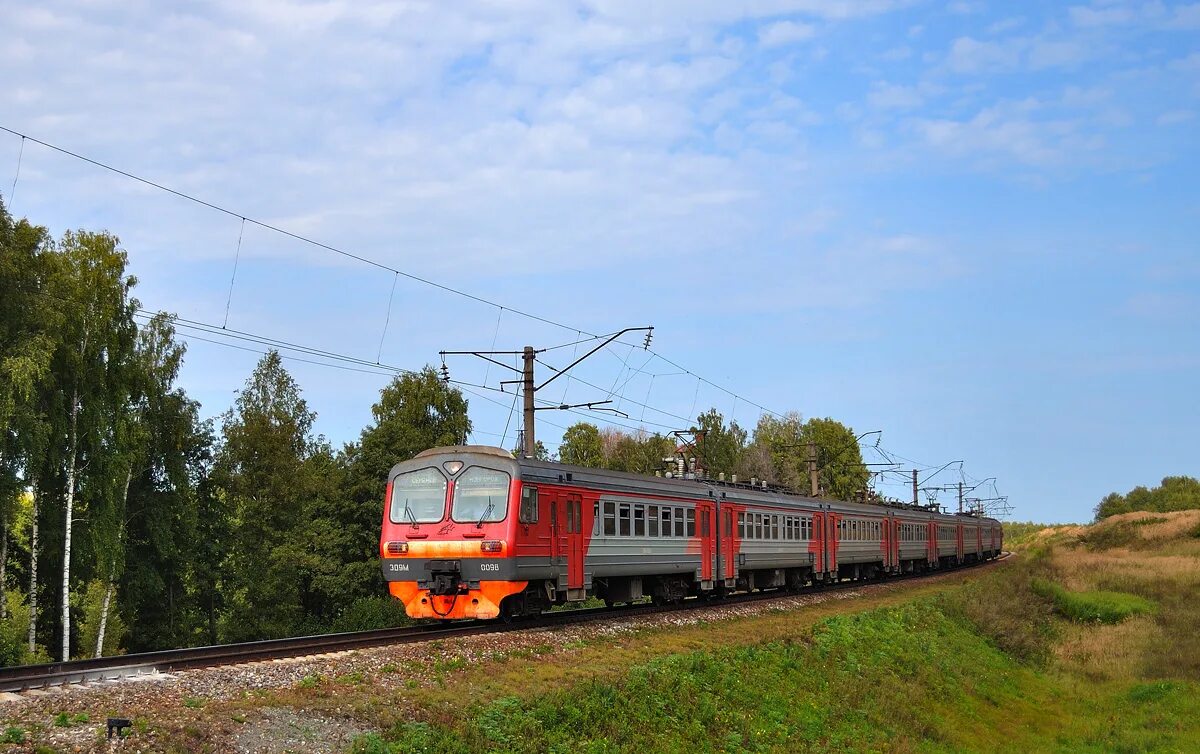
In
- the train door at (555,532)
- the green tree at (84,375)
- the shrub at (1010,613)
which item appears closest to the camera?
the train door at (555,532)

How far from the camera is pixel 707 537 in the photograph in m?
29.7

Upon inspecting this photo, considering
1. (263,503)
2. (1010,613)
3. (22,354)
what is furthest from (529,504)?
(263,503)

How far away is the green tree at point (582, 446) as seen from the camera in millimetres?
100875

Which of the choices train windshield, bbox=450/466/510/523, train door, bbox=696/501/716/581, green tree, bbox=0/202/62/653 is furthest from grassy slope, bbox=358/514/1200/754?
green tree, bbox=0/202/62/653

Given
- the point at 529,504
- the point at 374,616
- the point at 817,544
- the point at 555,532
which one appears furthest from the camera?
the point at 374,616

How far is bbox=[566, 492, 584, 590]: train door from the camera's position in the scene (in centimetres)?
2269

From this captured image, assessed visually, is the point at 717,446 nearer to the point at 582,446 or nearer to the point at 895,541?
the point at 582,446

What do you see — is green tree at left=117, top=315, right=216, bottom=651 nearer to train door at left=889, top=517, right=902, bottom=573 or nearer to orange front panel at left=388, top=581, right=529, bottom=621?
orange front panel at left=388, top=581, right=529, bottom=621

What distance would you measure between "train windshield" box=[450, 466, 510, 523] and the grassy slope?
439cm

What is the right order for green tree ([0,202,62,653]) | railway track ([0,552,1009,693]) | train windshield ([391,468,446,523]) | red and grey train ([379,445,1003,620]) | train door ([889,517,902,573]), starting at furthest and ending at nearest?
train door ([889,517,902,573]), green tree ([0,202,62,653]), train windshield ([391,468,446,523]), red and grey train ([379,445,1003,620]), railway track ([0,552,1009,693])

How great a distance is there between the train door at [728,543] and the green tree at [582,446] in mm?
65063

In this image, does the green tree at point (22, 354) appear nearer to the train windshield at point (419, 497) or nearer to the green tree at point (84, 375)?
the green tree at point (84, 375)

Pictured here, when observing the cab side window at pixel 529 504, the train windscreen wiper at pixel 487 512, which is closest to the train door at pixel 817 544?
the cab side window at pixel 529 504

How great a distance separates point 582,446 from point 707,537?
245 feet
